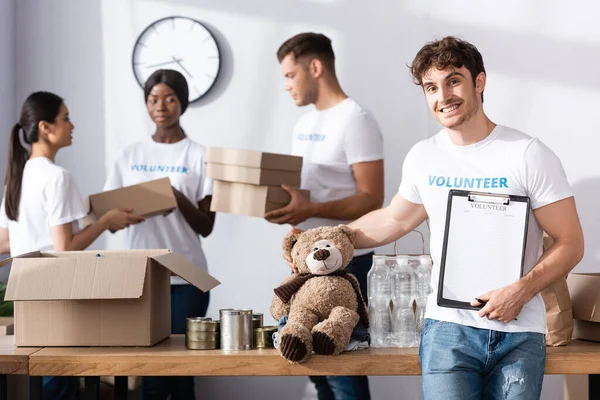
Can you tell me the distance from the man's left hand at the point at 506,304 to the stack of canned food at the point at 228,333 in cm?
59

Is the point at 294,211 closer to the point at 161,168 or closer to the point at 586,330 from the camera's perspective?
the point at 161,168

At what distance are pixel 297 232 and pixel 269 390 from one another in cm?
198

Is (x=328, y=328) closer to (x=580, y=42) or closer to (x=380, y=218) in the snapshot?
(x=380, y=218)

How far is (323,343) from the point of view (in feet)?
6.13

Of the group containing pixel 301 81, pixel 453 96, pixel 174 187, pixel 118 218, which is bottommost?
pixel 118 218

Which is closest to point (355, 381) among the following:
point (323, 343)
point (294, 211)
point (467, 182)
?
point (294, 211)

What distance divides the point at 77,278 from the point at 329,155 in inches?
50.3

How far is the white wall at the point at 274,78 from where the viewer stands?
12.1 ft

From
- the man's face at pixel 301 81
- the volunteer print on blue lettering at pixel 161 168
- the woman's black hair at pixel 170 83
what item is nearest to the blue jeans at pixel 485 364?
the man's face at pixel 301 81

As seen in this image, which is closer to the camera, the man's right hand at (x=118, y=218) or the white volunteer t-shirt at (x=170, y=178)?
the man's right hand at (x=118, y=218)

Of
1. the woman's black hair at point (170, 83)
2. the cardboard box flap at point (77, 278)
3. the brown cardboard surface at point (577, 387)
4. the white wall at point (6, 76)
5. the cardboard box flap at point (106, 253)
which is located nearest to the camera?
the cardboard box flap at point (77, 278)

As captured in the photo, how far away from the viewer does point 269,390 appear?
3.92m

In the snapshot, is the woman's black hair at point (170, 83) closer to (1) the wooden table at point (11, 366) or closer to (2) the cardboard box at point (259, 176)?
(2) the cardboard box at point (259, 176)

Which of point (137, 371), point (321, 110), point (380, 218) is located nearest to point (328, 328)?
point (380, 218)
